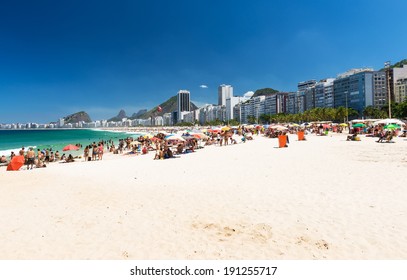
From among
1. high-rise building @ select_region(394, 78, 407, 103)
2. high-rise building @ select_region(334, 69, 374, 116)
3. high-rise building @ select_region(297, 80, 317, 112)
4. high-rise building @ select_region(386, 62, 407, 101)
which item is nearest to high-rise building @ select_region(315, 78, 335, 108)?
high-rise building @ select_region(297, 80, 317, 112)

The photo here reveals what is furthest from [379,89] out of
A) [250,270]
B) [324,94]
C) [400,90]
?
[250,270]

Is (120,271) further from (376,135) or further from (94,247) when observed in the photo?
(376,135)

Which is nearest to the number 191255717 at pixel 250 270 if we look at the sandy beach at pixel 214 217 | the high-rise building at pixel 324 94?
the sandy beach at pixel 214 217

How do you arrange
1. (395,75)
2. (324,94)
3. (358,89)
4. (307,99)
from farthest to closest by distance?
(307,99), (324,94), (395,75), (358,89)

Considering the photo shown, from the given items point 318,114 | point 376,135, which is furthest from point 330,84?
point 376,135

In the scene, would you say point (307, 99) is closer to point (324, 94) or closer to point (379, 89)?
point (324, 94)
